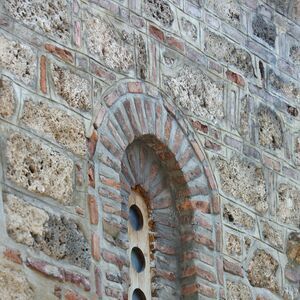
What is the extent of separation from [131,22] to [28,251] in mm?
1654

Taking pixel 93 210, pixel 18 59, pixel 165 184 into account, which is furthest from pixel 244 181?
pixel 18 59

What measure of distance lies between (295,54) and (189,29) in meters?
1.06

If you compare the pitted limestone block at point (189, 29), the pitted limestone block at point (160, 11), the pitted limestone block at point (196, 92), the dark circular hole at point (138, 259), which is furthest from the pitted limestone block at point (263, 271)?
the pitted limestone block at point (160, 11)

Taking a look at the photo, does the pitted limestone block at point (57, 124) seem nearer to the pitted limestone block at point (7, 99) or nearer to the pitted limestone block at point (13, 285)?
the pitted limestone block at point (7, 99)

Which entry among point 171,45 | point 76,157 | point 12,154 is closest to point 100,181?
point 76,157

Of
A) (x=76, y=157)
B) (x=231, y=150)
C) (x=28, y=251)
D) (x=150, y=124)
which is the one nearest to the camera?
(x=28, y=251)

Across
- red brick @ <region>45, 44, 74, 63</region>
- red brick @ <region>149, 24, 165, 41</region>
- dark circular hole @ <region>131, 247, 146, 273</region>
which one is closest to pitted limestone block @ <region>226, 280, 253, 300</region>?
dark circular hole @ <region>131, 247, 146, 273</region>

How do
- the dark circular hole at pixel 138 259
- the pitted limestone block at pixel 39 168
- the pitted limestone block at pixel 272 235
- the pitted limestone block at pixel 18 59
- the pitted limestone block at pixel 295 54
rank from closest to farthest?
the pitted limestone block at pixel 39 168 < the pitted limestone block at pixel 18 59 < the dark circular hole at pixel 138 259 < the pitted limestone block at pixel 272 235 < the pitted limestone block at pixel 295 54

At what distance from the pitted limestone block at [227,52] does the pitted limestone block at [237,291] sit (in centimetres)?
131

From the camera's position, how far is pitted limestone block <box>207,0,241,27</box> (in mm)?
8195

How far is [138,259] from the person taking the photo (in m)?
7.36

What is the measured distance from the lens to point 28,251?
20.9ft

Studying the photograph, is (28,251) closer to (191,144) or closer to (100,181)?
(100,181)

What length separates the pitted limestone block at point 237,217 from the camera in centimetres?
774
